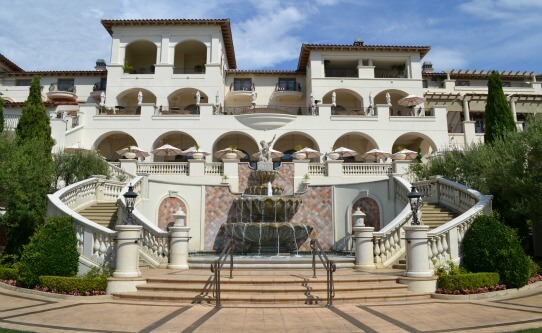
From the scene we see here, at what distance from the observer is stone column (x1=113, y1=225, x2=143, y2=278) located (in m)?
12.3

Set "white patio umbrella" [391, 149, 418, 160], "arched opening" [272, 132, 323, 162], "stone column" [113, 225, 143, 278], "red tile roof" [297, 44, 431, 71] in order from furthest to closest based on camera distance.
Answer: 1. "red tile roof" [297, 44, 431, 71]
2. "arched opening" [272, 132, 323, 162]
3. "white patio umbrella" [391, 149, 418, 160]
4. "stone column" [113, 225, 143, 278]

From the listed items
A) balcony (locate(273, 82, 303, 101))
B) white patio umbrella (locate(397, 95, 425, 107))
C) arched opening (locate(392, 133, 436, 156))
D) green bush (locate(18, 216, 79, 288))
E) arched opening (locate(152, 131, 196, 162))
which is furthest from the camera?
balcony (locate(273, 82, 303, 101))

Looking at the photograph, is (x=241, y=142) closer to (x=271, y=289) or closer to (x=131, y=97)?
(x=131, y=97)

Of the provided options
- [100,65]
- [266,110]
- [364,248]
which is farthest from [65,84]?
[364,248]

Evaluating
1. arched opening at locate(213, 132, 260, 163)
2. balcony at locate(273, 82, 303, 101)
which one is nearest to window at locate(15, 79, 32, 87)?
arched opening at locate(213, 132, 260, 163)

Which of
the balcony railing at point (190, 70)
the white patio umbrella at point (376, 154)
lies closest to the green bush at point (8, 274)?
the white patio umbrella at point (376, 154)

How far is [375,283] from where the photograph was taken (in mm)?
12352

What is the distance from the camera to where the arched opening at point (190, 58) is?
45.5m

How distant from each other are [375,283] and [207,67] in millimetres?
34336

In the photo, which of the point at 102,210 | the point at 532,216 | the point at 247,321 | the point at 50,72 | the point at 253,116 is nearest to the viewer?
the point at 247,321

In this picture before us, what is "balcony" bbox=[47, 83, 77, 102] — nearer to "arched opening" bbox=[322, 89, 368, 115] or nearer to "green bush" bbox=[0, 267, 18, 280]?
"arched opening" bbox=[322, 89, 368, 115]

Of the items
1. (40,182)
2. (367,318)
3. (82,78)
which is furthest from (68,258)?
(82,78)

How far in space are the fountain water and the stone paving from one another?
30.4ft

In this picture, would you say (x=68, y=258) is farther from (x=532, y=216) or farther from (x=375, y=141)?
(x=375, y=141)
